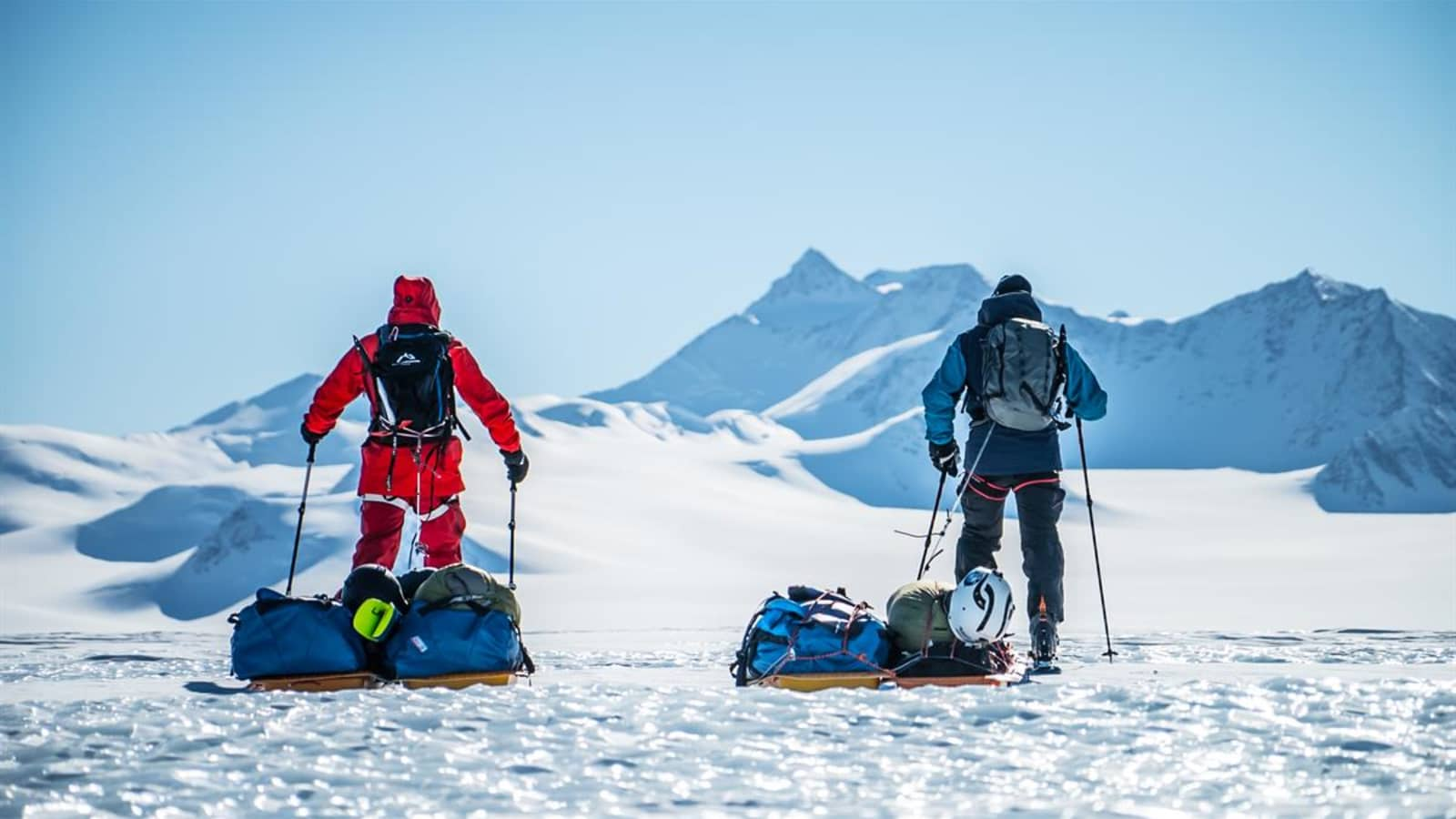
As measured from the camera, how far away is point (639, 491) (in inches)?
3300

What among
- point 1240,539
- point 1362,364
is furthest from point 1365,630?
point 1362,364

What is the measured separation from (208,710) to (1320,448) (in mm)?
177835

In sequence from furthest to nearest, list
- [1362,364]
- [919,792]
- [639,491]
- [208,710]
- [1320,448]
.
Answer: [1362,364] < [1320,448] < [639,491] < [208,710] < [919,792]

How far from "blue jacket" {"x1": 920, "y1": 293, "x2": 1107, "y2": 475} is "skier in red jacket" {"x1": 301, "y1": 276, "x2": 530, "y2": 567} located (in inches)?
102

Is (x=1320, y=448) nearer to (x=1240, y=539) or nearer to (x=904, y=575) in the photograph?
(x=1240, y=539)

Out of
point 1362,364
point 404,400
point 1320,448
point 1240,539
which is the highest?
point 1362,364

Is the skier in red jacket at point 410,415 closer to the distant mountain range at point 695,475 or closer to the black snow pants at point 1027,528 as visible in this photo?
the black snow pants at point 1027,528

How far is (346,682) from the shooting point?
22.8 ft

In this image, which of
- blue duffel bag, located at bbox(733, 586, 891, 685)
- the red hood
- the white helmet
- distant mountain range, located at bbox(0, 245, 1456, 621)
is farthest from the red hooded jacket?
distant mountain range, located at bbox(0, 245, 1456, 621)

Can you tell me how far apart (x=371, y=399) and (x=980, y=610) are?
3871 millimetres

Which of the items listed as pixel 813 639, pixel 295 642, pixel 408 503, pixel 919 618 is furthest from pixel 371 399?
pixel 919 618

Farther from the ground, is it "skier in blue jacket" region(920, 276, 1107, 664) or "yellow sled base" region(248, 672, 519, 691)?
"skier in blue jacket" region(920, 276, 1107, 664)

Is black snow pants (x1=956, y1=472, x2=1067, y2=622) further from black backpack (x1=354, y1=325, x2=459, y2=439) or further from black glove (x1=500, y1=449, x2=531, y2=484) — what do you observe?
black backpack (x1=354, y1=325, x2=459, y2=439)

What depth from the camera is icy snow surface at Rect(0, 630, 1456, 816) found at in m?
4.54
